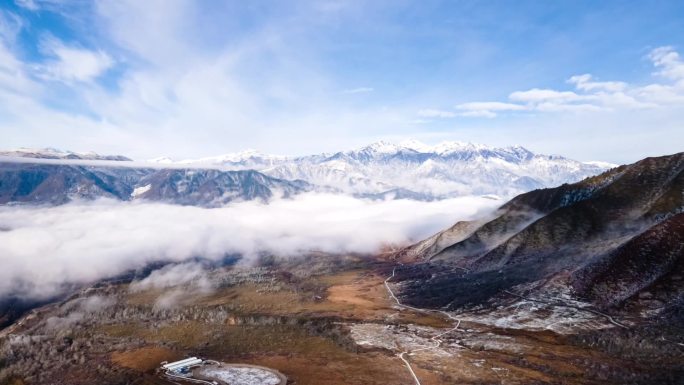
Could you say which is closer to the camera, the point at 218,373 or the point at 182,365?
the point at 218,373

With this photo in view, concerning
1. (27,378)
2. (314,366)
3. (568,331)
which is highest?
(568,331)

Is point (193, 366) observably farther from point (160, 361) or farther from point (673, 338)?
point (673, 338)

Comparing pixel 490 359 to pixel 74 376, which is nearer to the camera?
pixel 490 359

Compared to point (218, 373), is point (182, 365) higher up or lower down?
lower down

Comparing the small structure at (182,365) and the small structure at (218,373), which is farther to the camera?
the small structure at (182,365)

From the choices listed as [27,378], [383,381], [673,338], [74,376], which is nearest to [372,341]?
[383,381]

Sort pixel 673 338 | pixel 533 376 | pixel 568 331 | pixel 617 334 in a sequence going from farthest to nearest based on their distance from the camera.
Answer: pixel 568 331 → pixel 617 334 → pixel 673 338 → pixel 533 376

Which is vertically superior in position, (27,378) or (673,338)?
(673,338)

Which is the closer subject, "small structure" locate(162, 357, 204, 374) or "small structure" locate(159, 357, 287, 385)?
"small structure" locate(159, 357, 287, 385)
